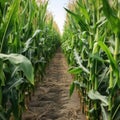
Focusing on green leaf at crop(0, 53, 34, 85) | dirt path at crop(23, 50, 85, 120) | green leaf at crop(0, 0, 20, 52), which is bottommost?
dirt path at crop(23, 50, 85, 120)

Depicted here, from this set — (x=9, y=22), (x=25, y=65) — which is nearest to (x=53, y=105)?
(x=9, y=22)

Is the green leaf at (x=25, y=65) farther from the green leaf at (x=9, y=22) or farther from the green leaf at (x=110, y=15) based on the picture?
the green leaf at (x=110, y=15)

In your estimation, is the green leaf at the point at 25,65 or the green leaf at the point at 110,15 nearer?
the green leaf at the point at 25,65

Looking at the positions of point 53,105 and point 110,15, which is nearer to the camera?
point 110,15

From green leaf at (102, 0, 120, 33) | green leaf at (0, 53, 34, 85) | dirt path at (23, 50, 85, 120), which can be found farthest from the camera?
dirt path at (23, 50, 85, 120)

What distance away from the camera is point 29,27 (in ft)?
10.6

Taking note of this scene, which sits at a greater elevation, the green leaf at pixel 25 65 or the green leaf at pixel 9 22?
the green leaf at pixel 9 22

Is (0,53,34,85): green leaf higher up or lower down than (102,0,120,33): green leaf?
lower down

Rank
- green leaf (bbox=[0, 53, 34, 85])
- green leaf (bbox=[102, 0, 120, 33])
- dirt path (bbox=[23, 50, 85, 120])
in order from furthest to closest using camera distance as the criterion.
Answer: dirt path (bbox=[23, 50, 85, 120]), green leaf (bbox=[102, 0, 120, 33]), green leaf (bbox=[0, 53, 34, 85])

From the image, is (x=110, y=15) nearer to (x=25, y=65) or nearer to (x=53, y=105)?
(x=25, y=65)

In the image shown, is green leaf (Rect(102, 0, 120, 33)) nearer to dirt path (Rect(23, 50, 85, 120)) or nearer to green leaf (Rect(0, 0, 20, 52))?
green leaf (Rect(0, 0, 20, 52))

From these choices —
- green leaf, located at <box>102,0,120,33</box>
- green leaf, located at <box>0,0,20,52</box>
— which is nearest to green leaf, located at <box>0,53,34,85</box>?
green leaf, located at <box>0,0,20,52</box>

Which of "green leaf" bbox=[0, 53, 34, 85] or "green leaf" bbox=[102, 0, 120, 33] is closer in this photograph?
"green leaf" bbox=[0, 53, 34, 85]

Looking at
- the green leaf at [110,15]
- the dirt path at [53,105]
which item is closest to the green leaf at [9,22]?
the green leaf at [110,15]
